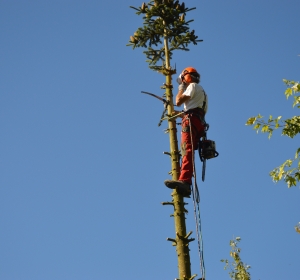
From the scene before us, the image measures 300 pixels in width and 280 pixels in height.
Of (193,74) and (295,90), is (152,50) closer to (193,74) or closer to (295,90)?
(193,74)

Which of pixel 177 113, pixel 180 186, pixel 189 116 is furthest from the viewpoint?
pixel 177 113

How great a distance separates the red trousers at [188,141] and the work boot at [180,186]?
10 cm

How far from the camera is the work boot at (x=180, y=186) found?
637 centimetres

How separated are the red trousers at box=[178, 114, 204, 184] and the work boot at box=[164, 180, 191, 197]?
0.32 feet

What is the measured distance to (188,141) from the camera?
22.5 feet

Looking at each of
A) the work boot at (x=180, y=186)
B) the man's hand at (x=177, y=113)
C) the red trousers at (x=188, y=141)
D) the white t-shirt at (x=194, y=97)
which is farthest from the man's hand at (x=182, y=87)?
the work boot at (x=180, y=186)

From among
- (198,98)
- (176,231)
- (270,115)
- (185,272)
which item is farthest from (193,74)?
(185,272)

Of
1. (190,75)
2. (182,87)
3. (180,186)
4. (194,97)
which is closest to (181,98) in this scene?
(194,97)

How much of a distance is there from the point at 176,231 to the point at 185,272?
0.56 metres

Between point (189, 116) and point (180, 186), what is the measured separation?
1189 millimetres

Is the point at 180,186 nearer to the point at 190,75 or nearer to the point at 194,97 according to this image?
the point at 194,97

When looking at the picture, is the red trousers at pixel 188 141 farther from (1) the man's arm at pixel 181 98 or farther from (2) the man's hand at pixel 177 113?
(1) the man's arm at pixel 181 98

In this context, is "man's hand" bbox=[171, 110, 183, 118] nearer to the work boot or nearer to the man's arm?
the man's arm

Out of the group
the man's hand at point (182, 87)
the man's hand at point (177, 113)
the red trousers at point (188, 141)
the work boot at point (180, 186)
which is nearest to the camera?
the work boot at point (180, 186)
